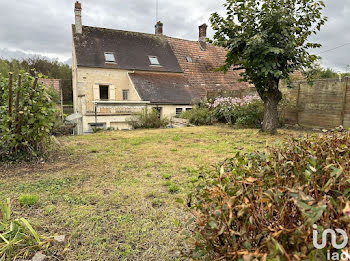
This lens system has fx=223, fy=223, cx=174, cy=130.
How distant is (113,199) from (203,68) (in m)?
20.5

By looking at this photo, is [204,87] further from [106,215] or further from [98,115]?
[106,215]

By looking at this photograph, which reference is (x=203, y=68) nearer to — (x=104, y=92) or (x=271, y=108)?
(x=104, y=92)

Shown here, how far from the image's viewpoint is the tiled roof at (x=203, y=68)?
2033cm

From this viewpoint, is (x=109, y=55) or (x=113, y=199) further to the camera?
(x=109, y=55)

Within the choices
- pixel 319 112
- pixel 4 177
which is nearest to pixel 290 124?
pixel 319 112

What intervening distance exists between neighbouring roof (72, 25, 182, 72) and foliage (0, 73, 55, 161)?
14207 millimetres

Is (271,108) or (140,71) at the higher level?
(140,71)

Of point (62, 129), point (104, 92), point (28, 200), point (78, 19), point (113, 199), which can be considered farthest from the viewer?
point (104, 92)

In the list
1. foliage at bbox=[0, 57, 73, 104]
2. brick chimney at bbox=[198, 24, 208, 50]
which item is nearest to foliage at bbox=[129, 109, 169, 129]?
brick chimney at bbox=[198, 24, 208, 50]

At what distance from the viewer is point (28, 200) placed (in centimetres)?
257

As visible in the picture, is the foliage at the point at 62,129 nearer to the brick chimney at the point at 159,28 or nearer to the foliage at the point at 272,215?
the foliage at the point at 272,215

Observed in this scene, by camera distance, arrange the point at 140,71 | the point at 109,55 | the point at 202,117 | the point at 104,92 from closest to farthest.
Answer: the point at 202,117, the point at 109,55, the point at 140,71, the point at 104,92

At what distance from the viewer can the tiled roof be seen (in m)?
20.3

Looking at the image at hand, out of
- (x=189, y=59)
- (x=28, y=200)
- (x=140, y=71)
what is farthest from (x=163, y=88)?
(x=28, y=200)
